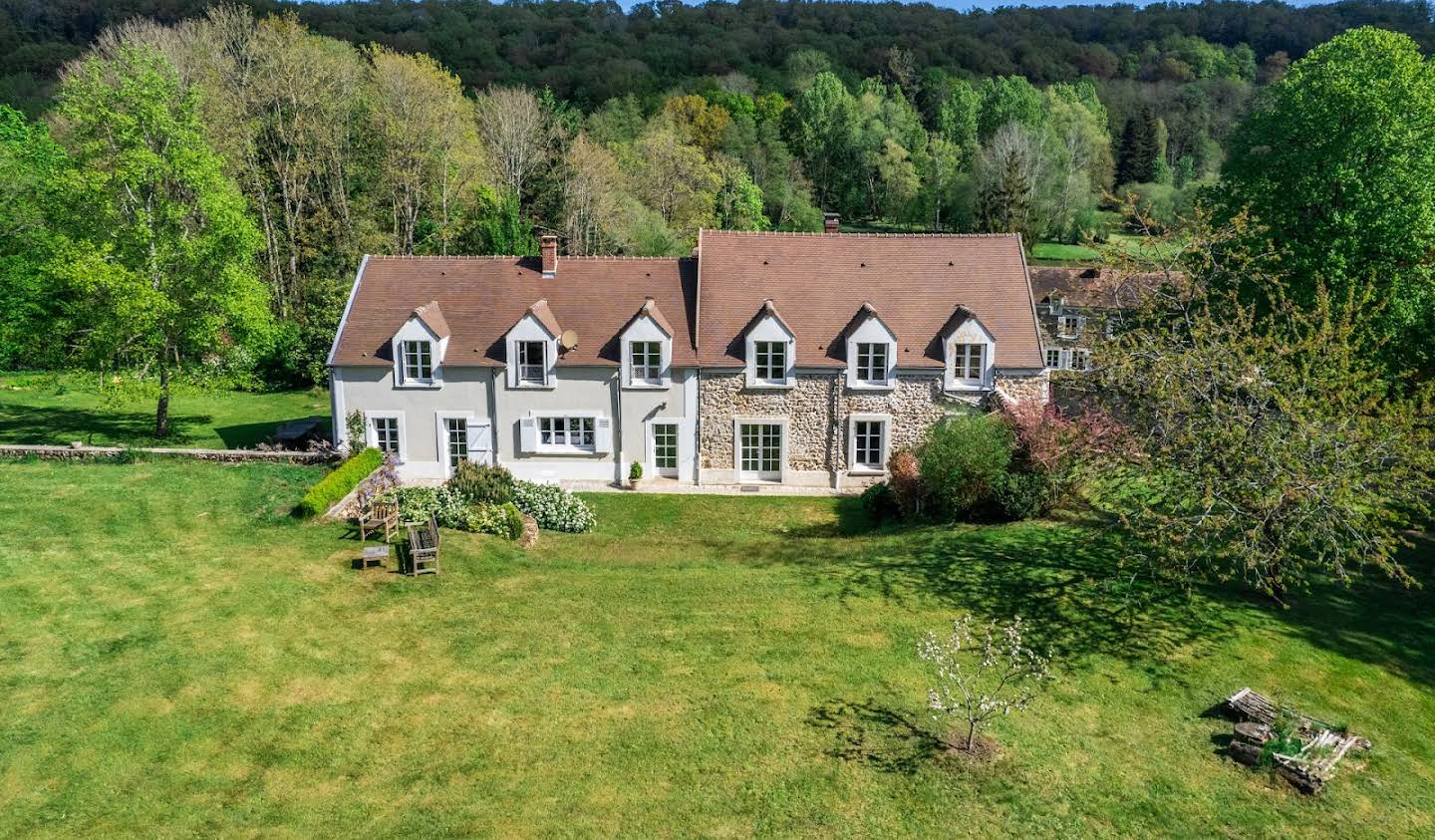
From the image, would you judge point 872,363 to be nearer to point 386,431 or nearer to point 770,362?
point 770,362

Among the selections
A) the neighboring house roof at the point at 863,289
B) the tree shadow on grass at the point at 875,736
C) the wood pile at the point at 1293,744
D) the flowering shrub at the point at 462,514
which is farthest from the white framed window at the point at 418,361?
the wood pile at the point at 1293,744

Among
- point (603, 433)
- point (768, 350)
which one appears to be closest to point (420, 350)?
point (603, 433)

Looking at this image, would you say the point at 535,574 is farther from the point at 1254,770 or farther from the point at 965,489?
the point at 1254,770

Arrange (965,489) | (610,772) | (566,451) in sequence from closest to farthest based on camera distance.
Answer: (610,772)
(965,489)
(566,451)

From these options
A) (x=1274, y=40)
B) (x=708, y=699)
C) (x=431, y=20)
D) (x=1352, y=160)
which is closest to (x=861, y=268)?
(x=1352, y=160)

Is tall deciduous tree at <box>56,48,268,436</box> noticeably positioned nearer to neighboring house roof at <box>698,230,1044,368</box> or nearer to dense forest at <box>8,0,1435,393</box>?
dense forest at <box>8,0,1435,393</box>

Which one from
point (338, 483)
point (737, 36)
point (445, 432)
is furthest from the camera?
point (737, 36)
